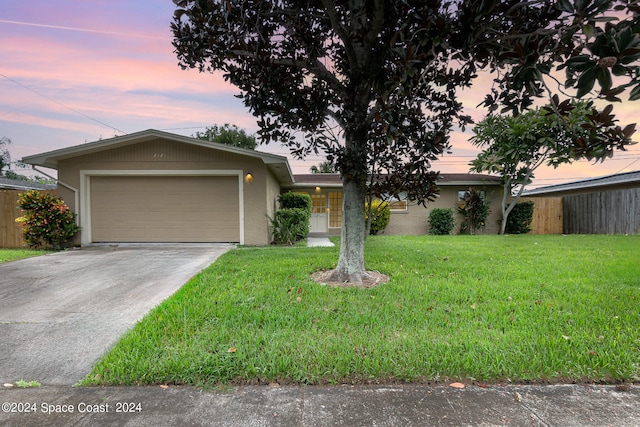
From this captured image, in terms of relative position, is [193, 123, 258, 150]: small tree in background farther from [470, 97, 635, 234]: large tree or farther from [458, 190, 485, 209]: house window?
[470, 97, 635, 234]: large tree

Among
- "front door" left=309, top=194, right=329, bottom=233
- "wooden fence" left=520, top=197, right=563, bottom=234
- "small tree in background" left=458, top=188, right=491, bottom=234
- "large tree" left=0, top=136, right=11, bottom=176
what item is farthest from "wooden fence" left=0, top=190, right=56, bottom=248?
"large tree" left=0, top=136, right=11, bottom=176

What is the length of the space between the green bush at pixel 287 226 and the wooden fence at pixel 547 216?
37.2ft

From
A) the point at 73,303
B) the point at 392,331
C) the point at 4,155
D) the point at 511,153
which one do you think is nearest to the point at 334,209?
the point at 511,153

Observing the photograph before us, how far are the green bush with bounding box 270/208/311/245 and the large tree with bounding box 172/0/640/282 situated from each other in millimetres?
4597

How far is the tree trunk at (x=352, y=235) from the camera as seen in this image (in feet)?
15.8

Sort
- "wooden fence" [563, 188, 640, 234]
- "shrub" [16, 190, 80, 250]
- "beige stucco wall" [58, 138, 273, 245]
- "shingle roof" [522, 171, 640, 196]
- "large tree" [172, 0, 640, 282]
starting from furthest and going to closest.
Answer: "shingle roof" [522, 171, 640, 196], "wooden fence" [563, 188, 640, 234], "beige stucco wall" [58, 138, 273, 245], "shrub" [16, 190, 80, 250], "large tree" [172, 0, 640, 282]

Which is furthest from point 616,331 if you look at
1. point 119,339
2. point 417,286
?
point 119,339

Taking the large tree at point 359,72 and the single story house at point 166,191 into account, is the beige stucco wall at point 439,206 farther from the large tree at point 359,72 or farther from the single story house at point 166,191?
the large tree at point 359,72

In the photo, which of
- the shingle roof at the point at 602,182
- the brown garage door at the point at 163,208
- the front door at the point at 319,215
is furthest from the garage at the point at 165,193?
the shingle roof at the point at 602,182

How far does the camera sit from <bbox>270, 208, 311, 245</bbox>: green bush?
9688mm

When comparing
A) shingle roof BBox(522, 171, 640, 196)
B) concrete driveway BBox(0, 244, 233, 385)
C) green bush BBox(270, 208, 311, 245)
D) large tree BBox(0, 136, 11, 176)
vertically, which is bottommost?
concrete driveway BBox(0, 244, 233, 385)

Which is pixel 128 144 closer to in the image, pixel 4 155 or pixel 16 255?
pixel 16 255

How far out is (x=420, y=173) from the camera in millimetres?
4586

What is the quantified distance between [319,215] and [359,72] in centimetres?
1055
